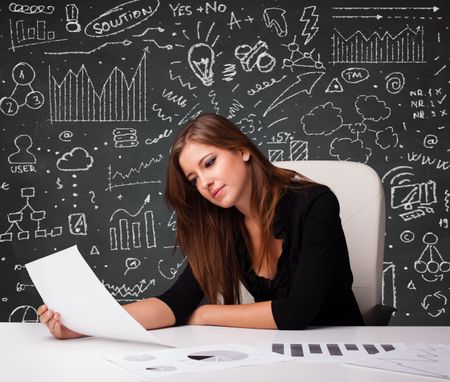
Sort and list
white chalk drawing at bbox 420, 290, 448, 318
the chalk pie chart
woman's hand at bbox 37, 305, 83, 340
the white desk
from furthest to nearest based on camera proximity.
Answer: white chalk drawing at bbox 420, 290, 448, 318 < woman's hand at bbox 37, 305, 83, 340 < the chalk pie chart < the white desk

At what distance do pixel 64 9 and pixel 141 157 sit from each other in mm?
1010

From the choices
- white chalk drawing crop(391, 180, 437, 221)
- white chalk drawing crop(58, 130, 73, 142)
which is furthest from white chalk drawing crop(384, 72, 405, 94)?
white chalk drawing crop(58, 130, 73, 142)

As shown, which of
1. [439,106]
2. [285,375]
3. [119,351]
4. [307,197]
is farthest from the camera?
[439,106]

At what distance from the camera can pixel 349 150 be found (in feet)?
14.0

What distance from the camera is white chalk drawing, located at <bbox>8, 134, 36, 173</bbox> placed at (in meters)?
4.29

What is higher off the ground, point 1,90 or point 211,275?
point 1,90

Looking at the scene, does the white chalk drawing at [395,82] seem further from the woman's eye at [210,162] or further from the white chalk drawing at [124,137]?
the woman's eye at [210,162]

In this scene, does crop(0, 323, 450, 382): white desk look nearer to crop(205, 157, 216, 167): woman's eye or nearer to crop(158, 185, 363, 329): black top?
crop(158, 185, 363, 329): black top

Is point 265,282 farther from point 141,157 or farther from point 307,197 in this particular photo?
point 141,157

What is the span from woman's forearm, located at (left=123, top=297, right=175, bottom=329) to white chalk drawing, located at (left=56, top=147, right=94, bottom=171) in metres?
2.49

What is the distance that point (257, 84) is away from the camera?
14.1 feet

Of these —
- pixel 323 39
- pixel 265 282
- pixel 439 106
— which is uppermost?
pixel 323 39

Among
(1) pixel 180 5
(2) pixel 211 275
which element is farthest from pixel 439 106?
(2) pixel 211 275

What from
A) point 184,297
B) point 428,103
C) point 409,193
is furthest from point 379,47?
point 184,297
